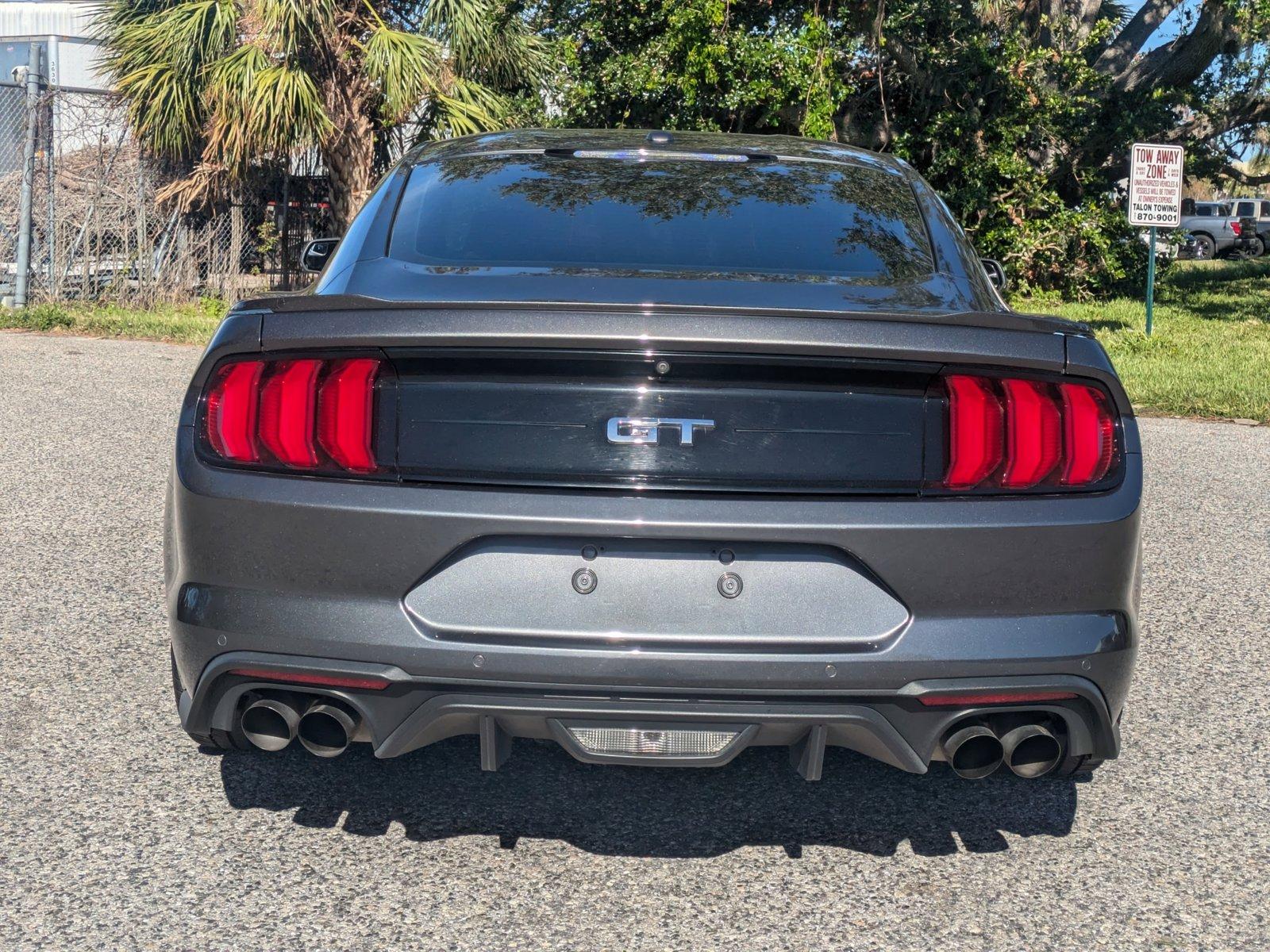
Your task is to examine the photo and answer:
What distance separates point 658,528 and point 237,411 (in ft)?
2.80

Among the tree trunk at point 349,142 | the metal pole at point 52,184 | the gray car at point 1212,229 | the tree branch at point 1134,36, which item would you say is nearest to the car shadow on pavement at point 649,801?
the metal pole at point 52,184

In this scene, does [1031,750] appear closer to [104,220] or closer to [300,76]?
[300,76]

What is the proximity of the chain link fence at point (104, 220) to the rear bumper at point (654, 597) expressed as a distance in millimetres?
12211

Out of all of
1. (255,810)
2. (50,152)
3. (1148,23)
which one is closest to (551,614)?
(255,810)

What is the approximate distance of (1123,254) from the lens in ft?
68.8

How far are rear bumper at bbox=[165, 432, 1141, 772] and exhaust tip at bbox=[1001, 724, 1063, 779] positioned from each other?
50mm

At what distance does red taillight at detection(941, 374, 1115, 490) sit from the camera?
2.66m

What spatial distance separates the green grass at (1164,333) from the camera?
10938mm

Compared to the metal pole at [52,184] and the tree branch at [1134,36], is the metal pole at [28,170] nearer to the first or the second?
the metal pole at [52,184]

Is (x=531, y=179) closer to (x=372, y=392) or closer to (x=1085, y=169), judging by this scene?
(x=372, y=392)

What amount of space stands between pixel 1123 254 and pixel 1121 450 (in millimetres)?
19529

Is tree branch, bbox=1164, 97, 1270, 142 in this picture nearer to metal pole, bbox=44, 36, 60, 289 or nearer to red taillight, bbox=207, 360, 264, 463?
metal pole, bbox=44, 36, 60, 289

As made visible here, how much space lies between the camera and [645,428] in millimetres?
2598

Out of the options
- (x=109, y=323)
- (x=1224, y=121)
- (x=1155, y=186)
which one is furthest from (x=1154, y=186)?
(x=109, y=323)
